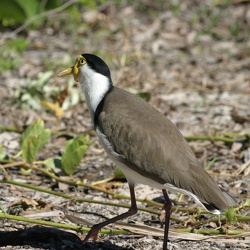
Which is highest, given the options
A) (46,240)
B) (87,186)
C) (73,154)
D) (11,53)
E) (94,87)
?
(11,53)

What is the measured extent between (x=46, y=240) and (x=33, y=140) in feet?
4.27

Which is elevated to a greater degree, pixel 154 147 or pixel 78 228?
pixel 154 147

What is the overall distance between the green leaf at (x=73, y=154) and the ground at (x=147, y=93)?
19cm

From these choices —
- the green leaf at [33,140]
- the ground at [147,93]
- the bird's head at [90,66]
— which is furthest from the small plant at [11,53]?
the bird's head at [90,66]

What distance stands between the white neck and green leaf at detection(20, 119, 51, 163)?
81 centimetres

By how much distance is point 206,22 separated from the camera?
440 inches

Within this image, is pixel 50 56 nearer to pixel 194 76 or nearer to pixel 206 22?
pixel 194 76

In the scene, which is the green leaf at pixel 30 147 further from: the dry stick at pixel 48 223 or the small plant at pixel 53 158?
the dry stick at pixel 48 223

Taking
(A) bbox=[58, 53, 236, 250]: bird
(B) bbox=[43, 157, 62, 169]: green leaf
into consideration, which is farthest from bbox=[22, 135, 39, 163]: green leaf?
(A) bbox=[58, 53, 236, 250]: bird

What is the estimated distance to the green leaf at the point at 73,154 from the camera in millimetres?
5961

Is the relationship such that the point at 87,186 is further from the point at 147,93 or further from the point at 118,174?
the point at 147,93

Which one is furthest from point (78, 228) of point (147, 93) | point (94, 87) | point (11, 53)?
point (11, 53)

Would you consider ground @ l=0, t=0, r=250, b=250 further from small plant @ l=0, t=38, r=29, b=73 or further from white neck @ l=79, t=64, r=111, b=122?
white neck @ l=79, t=64, r=111, b=122

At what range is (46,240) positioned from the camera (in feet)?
15.7
